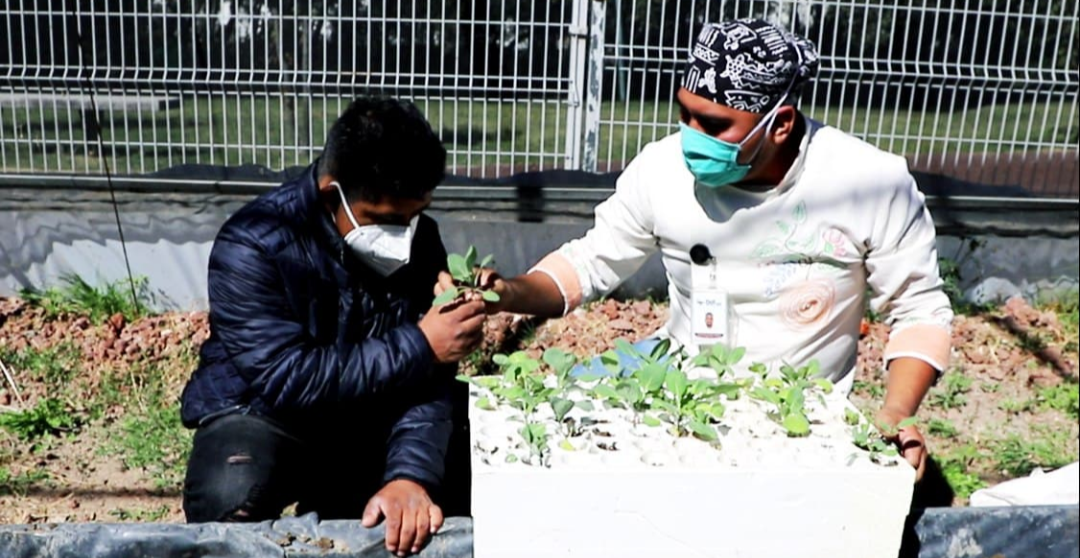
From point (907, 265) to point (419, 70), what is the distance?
8.23 ft

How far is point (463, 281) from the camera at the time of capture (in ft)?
7.71

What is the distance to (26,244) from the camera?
431cm

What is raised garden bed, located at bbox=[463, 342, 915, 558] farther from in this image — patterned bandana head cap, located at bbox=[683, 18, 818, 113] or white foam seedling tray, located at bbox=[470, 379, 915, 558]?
patterned bandana head cap, located at bbox=[683, 18, 818, 113]

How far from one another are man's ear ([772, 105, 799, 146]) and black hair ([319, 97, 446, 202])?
76 centimetres

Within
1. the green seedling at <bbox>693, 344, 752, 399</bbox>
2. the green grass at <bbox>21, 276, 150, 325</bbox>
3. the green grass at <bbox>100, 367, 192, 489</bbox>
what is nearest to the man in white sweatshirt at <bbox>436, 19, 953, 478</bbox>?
the green seedling at <bbox>693, 344, 752, 399</bbox>

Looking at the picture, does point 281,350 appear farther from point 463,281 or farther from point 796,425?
point 796,425

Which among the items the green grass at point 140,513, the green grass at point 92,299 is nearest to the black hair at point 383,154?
the green grass at point 140,513

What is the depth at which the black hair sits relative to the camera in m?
2.25

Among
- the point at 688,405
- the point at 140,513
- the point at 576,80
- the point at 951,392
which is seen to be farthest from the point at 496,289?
the point at 951,392

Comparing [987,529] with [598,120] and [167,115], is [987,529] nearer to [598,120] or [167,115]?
[598,120]

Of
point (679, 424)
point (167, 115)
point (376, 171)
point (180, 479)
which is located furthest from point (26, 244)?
point (679, 424)

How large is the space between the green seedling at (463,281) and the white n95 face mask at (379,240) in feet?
0.42

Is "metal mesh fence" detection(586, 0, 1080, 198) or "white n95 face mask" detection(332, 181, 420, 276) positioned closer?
"white n95 face mask" detection(332, 181, 420, 276)

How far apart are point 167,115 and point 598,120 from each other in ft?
5.87
